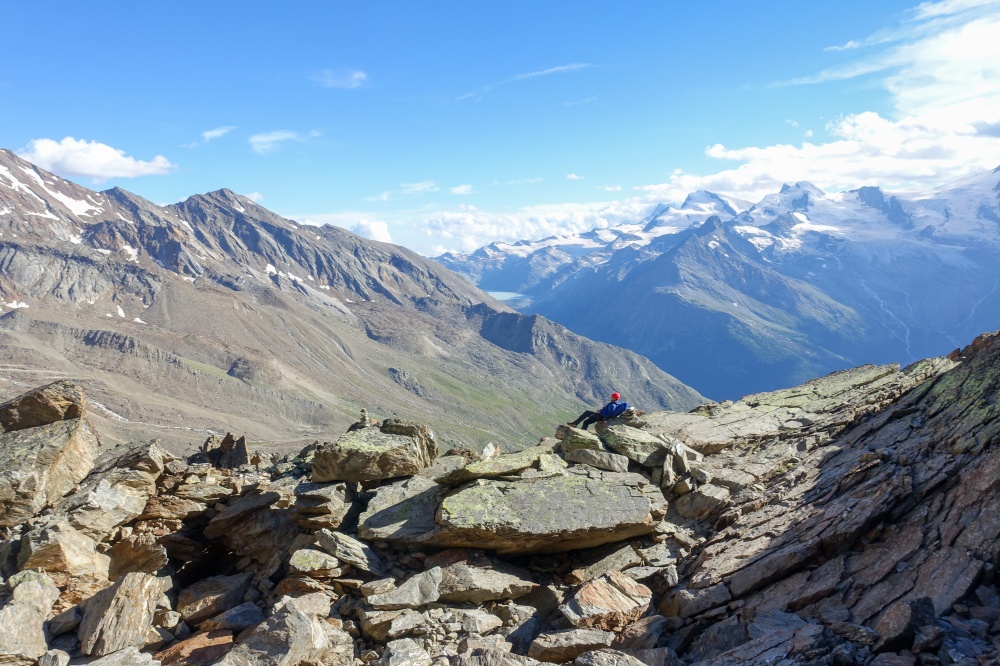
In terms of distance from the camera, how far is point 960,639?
1307 centimetres

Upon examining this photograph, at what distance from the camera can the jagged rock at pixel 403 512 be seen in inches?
857

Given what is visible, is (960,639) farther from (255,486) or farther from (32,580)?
(32,580)

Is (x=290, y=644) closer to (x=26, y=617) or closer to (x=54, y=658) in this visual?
(x=54, y=658)

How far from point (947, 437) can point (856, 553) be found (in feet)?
24.8

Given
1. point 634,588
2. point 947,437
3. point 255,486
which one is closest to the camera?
point 634,588

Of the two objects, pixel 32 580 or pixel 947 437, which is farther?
pixel 947 437

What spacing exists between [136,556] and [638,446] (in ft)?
70.3

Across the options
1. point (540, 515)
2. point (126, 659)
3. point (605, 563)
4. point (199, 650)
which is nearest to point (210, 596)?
point (199, 650)

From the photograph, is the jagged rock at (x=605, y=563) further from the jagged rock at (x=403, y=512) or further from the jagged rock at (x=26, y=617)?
the jagged rock at (x=26, y=617)

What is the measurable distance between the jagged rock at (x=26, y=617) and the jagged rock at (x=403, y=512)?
10.3m

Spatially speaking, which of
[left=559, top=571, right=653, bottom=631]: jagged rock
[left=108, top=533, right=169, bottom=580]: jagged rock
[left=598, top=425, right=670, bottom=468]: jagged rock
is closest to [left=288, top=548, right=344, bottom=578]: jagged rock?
[left=108, top=533, right=169, bottom=580]: jagged rock

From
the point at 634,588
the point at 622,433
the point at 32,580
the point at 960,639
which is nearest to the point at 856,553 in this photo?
the point at 960,639

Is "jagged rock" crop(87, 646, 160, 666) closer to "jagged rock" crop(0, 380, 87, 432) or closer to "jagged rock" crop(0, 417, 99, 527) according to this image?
"jagged rock" crop(0, 417, 99, 527)

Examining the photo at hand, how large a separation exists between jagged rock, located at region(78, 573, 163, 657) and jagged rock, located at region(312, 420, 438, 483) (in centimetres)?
721
